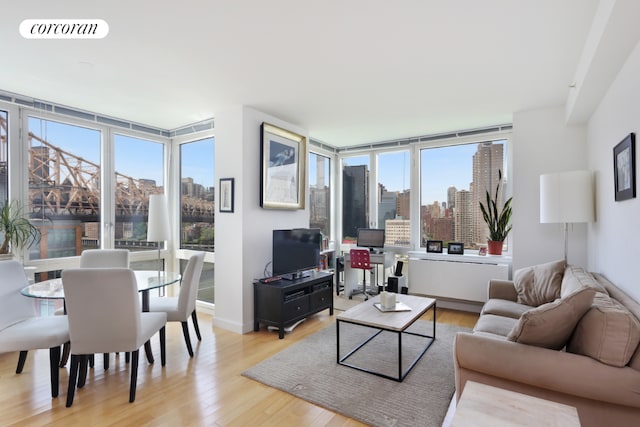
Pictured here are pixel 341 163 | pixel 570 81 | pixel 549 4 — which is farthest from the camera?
pixel 341 163

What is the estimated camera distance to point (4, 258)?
3.18 metres

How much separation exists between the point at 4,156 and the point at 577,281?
539 centimetres

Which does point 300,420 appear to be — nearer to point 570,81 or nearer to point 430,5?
point 430,5

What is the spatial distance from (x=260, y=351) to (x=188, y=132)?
131 inches

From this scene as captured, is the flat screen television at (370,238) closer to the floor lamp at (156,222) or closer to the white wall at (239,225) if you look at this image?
the white wall at (239,225)

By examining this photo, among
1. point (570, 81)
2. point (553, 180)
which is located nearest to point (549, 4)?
point (570, 81)

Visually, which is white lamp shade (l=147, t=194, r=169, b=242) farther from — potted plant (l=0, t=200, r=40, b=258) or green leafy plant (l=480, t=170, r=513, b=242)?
green leafy plant (l=480, t=170, r=513, b=242)

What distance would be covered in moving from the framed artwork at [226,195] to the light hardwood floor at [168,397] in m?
1.56

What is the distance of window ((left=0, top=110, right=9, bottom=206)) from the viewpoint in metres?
3.35

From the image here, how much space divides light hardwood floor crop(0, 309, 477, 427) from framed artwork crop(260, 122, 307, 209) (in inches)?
72.2

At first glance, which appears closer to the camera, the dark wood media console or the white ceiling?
the white ceiling

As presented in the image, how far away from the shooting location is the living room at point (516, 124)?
2.07m

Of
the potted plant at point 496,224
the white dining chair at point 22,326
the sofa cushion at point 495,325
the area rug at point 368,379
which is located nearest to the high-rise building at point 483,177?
the potted plant at point 496,224

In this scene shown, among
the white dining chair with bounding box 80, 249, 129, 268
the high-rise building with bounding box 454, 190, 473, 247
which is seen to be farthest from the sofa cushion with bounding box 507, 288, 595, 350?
the white dining chair with bounding box 80, 249, 129, 268
